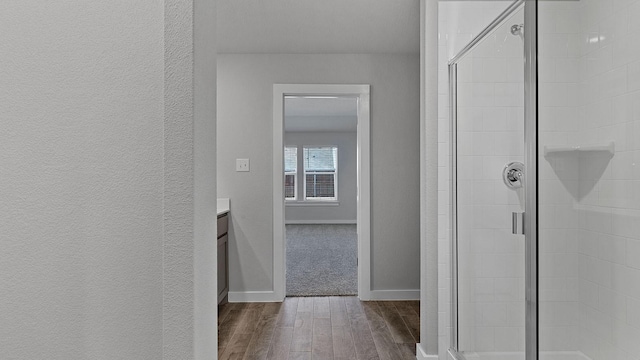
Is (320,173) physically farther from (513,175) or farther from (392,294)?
(513,175)

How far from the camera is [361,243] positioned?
3.80 metres

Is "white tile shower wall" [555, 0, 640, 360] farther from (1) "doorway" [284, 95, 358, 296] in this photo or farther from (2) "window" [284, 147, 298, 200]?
(2) "window" [284, 147, 298, 200]

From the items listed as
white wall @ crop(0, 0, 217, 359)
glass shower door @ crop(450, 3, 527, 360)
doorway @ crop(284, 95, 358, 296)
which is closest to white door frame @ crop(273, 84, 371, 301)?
glass shower door @ crop(450, 3, 527, 360)

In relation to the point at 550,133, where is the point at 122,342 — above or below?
below

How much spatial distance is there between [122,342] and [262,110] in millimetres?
2635

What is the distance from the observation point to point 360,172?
3805 millimetres

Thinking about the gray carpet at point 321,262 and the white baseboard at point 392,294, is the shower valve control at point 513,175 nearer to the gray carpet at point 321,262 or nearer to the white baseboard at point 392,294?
the white baseboard at point 392,294

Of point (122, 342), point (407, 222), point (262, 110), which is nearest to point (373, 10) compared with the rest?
point (262, 110)

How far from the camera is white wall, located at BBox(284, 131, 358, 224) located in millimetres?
9781

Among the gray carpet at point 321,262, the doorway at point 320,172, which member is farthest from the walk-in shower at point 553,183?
the doorway at point 320,172

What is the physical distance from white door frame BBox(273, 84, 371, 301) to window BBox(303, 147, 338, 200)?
6.08 meters

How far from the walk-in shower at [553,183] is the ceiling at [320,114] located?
14.3ft

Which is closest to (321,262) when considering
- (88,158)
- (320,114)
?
(320,114)

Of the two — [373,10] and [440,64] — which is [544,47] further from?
[373,10]
